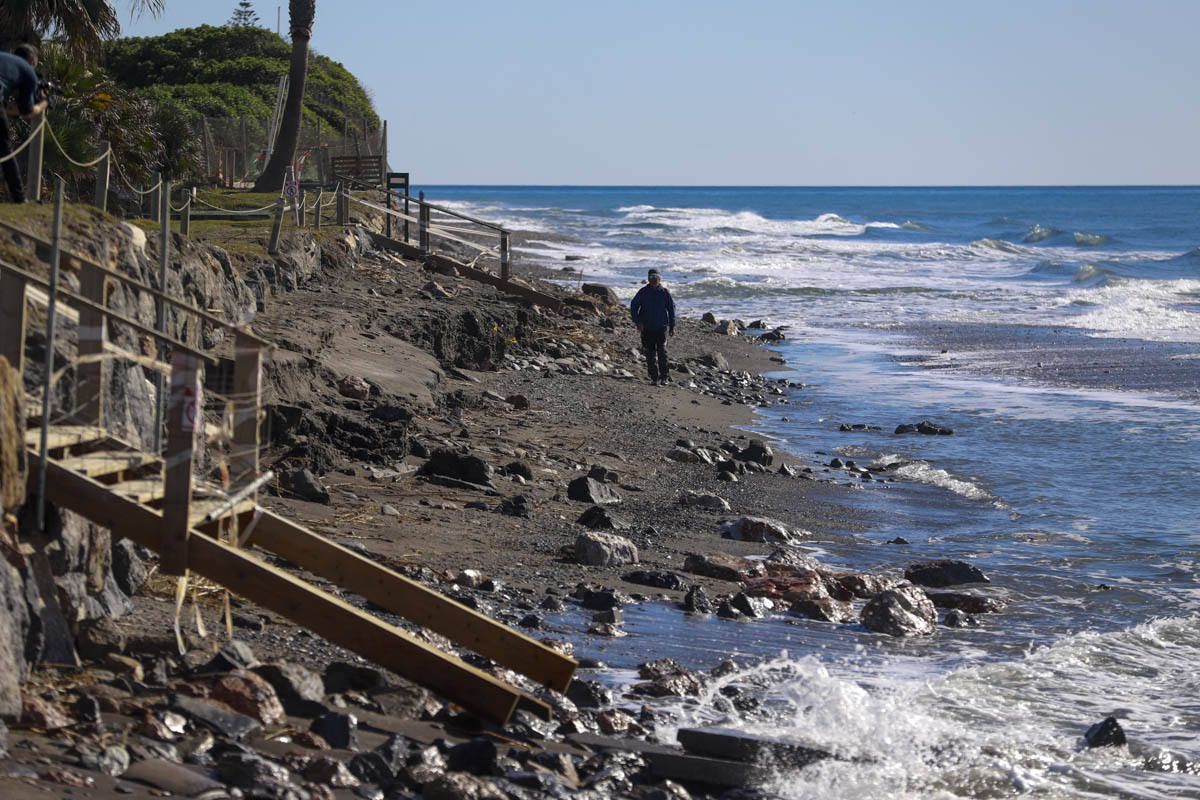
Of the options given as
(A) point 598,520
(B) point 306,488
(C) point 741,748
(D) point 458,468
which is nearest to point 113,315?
(C) point 741,748

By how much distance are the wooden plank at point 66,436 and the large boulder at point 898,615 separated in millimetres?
4754

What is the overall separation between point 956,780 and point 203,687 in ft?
11.2

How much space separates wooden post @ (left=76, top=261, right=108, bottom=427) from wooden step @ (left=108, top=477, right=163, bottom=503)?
39cm

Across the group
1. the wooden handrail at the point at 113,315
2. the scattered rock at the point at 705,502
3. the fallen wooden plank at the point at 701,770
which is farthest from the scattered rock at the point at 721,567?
the wooden handrail at the point at 113,315

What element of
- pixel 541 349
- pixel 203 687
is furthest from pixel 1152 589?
pixel 541 349

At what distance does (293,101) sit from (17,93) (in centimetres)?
1824

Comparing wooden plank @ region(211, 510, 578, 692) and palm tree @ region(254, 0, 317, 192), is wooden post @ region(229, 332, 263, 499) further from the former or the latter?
palm tree @ region(254, 0, 317, 192)

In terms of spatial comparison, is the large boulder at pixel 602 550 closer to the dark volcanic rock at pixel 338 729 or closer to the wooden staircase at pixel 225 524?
the wooden staircase at pixel 225 524

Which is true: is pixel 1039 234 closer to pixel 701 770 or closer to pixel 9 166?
pixel 9 166

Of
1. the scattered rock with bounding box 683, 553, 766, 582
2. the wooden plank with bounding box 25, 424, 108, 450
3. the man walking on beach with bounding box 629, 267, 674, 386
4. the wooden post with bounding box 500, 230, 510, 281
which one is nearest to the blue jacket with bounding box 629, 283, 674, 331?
the man walking on beach with bounding box 629, 267, 674, 386

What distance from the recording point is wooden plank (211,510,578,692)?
6270 millimetres

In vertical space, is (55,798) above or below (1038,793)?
above

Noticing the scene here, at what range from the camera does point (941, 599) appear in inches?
354

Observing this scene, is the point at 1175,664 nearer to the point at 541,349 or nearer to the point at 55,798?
the point at 55,798
